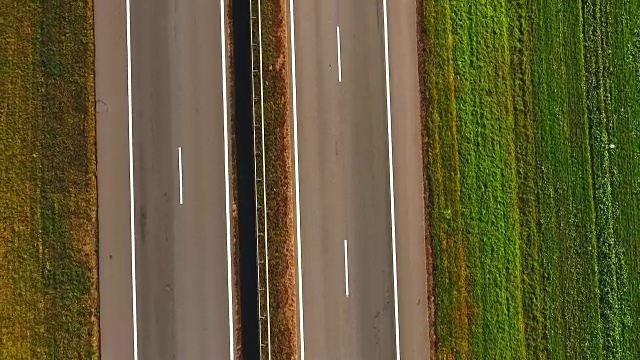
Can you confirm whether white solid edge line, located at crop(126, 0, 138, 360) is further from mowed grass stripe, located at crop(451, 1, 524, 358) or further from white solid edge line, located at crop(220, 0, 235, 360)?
mowed grass stripe, located at crop(451, 1, 524, 358)

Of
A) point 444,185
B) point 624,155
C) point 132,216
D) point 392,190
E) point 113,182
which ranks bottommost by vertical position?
point 132,216

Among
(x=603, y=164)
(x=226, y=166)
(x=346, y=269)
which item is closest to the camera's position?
(x=226, y=166)

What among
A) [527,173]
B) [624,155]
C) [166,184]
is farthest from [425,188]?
[166,184]

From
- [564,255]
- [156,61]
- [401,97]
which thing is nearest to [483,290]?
[564,255]

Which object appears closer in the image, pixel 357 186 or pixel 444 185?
pixel 357 186

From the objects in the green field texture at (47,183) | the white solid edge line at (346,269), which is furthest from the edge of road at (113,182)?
the white solid edge line at (346,269)

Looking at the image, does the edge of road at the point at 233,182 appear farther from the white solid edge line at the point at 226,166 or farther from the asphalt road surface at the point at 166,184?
the asphalt road surface at the point at 166,184

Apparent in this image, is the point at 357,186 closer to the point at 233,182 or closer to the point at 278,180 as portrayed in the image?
the point at 278,180
